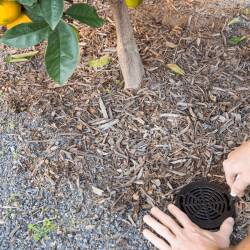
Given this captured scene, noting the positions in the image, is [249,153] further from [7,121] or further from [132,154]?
[7,121]

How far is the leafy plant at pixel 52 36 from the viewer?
1.02 meters

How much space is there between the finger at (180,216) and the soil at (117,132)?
0.08m

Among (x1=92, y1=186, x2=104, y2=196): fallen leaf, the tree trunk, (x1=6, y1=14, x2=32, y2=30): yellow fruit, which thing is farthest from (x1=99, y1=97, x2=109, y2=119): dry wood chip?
(x1=6, y1=14, x2=32, y2=30): yellow fruit

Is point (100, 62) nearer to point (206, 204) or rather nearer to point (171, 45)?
point (171, 45)

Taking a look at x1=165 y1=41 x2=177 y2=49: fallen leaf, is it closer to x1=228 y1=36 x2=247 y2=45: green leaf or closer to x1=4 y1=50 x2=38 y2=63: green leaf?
x1=228 y1=36 x2=247 y2=45: green leaf

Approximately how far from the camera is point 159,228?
59.5 inches

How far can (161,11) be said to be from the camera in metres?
2.21

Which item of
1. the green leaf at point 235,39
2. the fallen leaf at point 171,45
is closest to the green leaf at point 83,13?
the fallen leaf at point 171,45

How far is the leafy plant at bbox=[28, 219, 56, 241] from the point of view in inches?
62.5

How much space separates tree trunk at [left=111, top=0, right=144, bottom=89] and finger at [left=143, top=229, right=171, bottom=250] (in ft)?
2.06

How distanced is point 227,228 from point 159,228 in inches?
8.4

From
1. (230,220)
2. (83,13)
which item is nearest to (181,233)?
(230,220)

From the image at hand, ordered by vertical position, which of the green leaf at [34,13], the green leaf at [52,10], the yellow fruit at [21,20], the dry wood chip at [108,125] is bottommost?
the dry wood chip at [108,125]

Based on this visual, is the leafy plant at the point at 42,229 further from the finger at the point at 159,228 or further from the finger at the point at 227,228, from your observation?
the finger at the point at 227,228
